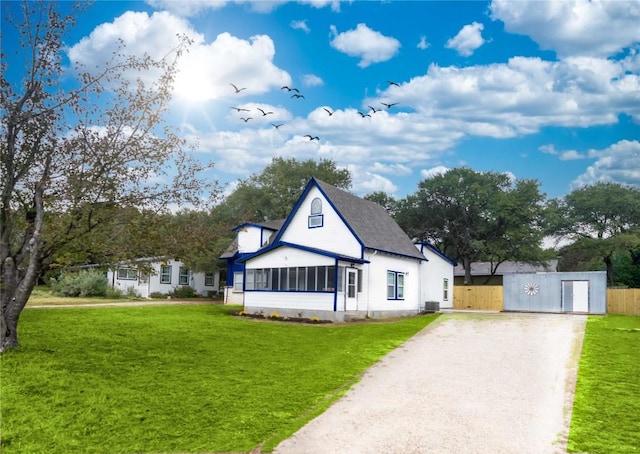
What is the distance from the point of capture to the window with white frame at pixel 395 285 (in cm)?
2792

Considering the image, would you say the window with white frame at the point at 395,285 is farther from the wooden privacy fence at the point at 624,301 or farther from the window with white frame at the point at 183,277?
the window with white frame at the point at 183,277

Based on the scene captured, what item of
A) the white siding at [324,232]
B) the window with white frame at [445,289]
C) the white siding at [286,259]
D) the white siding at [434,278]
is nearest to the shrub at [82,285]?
the white siding at [286,259]

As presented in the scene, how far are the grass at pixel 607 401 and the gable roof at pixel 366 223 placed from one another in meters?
12.2

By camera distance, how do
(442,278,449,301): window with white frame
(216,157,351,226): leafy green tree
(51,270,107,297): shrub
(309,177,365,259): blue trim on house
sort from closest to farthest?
(309,177,365,259): blue trim on house → (442,278,449,301): window with white frame → (51,270,107,297): shrub → (216,157,351,226): leafy green tree

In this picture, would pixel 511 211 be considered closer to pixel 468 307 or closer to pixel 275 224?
pixel 468 307

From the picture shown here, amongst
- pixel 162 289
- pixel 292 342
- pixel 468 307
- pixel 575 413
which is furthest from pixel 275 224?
pixel 575 413

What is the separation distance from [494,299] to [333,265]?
1811cm

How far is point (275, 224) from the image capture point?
123ft

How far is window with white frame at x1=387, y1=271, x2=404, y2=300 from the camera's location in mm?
27922

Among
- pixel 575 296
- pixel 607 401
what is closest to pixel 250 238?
pixel 575 296

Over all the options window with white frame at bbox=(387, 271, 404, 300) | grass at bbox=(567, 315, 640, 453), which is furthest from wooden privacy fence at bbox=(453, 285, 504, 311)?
grass at bbox=(567, 315, 640, 453)

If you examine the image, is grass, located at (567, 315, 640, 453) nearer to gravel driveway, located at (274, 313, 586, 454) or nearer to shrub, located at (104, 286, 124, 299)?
gravel driveway, located at (274, 313, 586, 454)

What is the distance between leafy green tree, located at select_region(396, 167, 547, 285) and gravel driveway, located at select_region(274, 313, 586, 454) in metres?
35.4

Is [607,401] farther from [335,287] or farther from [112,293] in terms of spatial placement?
[112,293]
